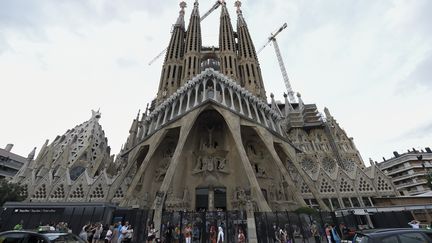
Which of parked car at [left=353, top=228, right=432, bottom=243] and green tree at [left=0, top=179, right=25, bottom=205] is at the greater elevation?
green tree at [left=0, top=179, right=25, bottom=205]

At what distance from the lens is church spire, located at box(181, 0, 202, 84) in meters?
37.7

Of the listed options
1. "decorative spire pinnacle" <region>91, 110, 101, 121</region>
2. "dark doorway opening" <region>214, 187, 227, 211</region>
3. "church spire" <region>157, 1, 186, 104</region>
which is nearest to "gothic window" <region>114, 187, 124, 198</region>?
"dark doorway opening" <region>214, 187, 227, 211</region>

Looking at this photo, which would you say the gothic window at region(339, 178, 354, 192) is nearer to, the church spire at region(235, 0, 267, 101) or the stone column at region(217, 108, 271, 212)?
the stone column at region(217, 108, 271, 212)

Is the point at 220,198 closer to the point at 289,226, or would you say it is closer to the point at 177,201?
the point at 177,201

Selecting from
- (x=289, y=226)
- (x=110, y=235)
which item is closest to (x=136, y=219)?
(x=110, y=235)

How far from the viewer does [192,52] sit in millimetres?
40250

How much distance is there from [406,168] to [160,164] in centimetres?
5625

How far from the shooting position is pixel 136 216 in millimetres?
13680

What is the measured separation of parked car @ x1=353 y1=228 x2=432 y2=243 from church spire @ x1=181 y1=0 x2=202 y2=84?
113 feet

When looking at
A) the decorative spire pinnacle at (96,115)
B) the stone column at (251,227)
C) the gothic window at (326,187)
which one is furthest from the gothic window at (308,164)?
the decorative spire pinnacle at (96,115)

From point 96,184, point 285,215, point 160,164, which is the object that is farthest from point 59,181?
point 285,215

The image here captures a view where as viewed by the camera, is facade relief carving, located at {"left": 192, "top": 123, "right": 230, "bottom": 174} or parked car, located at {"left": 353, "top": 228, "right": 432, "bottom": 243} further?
facade relief carving, located at {"left": 192, "top": 123, "right": 230, "bottom": 174}

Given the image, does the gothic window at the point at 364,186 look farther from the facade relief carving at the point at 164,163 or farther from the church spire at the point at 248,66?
the facade relief carving at the point at 164,163

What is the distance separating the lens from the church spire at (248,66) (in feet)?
123
